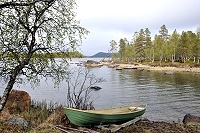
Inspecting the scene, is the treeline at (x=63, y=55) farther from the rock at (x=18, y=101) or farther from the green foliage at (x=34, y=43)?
the rock at (x=18, y=101)

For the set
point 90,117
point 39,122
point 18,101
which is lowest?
point 39,122

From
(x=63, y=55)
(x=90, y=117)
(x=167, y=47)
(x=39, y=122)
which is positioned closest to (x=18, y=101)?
(x=39, y=122)

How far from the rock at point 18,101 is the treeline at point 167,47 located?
69542 millimetres

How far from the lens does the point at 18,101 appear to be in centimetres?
1450

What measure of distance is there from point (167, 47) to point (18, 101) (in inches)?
3019

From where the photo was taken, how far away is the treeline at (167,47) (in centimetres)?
7455

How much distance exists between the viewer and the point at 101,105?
21.2m

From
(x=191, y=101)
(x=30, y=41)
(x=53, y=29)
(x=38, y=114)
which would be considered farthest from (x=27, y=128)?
(x=191, y=101)

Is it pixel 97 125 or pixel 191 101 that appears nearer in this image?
pixel 97 125

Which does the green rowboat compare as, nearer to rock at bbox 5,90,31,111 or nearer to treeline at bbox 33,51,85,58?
treeline at bbox 33,51,85,58

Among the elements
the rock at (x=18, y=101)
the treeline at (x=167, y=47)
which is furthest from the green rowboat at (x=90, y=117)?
the treeline at (x=167, y=47)

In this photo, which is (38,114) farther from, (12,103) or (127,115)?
(127,115)

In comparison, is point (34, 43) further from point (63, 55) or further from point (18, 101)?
point (18, 101)

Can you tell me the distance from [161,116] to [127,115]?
7.01m
